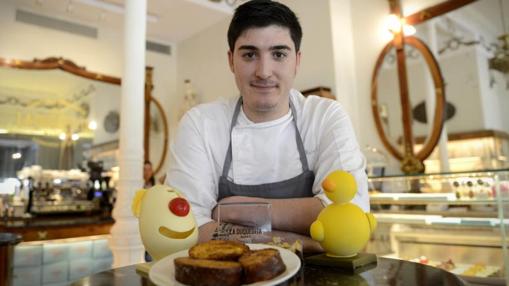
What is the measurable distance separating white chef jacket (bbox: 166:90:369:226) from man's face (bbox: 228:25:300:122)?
0.11m

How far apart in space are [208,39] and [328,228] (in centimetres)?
501

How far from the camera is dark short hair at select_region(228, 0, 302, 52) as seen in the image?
121 cm

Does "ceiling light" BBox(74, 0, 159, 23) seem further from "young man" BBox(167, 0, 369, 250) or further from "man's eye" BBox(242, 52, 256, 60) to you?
"man's eye" BBox(242, 52, 256, 60)

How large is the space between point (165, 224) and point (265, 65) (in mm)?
672

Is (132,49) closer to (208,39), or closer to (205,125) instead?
(205,125)

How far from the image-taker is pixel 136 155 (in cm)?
258

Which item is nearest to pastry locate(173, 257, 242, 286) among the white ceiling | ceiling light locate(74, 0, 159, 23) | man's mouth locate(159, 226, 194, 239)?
man's mouth locate(159, 226, 194, 239)

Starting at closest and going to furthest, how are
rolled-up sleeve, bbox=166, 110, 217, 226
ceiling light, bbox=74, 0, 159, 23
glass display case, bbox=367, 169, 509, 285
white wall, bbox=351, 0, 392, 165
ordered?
rolled-up sleeve, bbox=166, 110, 217, 226
glass display case, bbox=367, 169, 509, 285
white wall, bbox=351, 0, 392, 165
ceiling light, bbox=74, 0, 159, 23

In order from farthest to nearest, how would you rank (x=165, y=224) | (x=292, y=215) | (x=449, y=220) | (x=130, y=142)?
(x=130, y=142) < (x=449, y=220) < (x=292, y=215) < (x=165, y=224)

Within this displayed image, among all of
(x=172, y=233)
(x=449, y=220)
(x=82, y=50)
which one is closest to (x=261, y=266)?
(x=172, y=233)

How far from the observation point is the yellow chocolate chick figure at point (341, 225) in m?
0.75

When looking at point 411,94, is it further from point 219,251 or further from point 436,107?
point 219,251

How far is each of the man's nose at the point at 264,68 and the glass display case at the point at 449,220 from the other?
4.42 ft

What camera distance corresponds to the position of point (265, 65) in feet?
3.90
